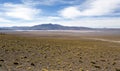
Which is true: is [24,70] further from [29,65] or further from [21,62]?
[21,62]

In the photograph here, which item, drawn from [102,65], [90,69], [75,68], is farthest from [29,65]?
[102,65]

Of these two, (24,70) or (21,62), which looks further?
(21,62)

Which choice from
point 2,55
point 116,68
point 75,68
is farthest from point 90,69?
point 2,55

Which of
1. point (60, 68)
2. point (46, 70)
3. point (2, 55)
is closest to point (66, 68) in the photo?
point (60, 68)

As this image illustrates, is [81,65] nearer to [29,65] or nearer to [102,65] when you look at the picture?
[102,65]

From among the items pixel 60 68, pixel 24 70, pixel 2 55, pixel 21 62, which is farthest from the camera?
pixel 2 55

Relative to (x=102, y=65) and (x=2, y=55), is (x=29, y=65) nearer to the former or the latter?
(x=2, y=55)

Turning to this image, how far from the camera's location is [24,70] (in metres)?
12.2

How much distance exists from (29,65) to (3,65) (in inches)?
68.7

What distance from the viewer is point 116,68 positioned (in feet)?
45.2

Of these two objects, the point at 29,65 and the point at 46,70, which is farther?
the point at 29,65

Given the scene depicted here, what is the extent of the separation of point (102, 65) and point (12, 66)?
6.66 metres

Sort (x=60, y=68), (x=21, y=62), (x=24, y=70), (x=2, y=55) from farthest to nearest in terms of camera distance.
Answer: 1. (x=2, y=55)
2. (x=21, y=62)
3. (x=60, y=68)
4. (x=24, y=70)

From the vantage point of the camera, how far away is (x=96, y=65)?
47.5 ft
